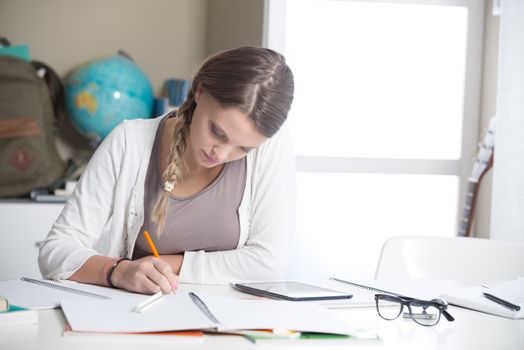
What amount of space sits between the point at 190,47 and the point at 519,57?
1553 mm

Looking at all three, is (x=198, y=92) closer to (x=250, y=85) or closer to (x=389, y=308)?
(x=250, y=85)

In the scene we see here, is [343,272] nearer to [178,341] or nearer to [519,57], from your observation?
[519,57]

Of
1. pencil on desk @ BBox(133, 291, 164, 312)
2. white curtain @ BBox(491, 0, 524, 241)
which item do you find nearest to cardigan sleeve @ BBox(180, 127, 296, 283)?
pencil on desk @ BBox(133, 291, 164, 312)

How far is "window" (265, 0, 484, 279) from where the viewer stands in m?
3.09

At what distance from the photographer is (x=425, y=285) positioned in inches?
62.3

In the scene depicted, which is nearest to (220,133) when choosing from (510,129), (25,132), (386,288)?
(386,288)

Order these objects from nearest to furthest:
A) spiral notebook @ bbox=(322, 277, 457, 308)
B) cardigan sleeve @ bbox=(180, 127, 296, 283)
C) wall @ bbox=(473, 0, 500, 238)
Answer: spiral notebook @ bbox=(322, 277, 457, 308), cardigan sleeve @ bbox=(180, 127, 296, 283), wall @ bbox=(473, 0, 500, 238)

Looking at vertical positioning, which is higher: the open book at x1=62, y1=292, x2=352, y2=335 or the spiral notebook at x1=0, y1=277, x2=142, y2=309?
the open book at x1=62, y1=292, x2=352, y2=335

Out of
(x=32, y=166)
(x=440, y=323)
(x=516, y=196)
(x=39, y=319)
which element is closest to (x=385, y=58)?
(x=516, y=196)

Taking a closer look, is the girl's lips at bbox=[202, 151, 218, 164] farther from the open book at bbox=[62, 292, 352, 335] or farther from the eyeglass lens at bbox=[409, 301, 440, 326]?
the eyeglass lens at bbox=[409, 301, 440, 326]

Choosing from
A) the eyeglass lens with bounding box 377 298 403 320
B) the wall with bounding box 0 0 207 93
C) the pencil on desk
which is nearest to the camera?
the pencil on desk

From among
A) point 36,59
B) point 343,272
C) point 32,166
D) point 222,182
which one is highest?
point 36,59

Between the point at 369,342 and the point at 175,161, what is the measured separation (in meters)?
0.77

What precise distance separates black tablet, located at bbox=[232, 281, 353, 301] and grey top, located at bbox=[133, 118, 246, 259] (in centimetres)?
29
